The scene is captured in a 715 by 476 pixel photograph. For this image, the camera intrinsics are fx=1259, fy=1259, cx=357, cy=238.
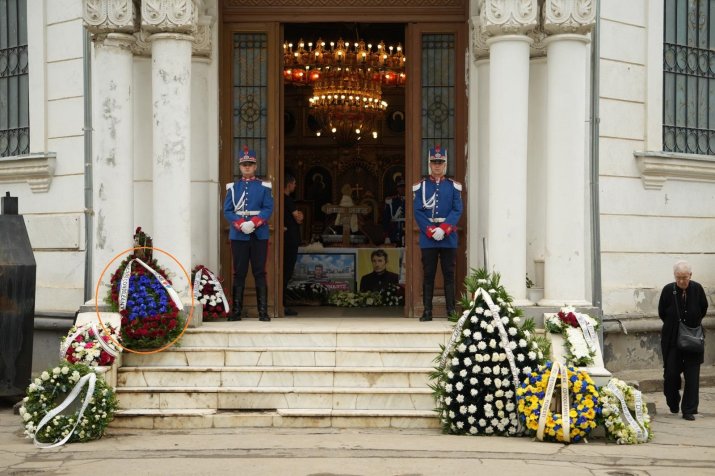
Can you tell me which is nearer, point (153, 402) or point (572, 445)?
point (572, 445)

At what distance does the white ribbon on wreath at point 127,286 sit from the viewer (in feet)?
43.2

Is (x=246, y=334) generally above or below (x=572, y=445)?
above

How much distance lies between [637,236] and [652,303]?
88 cm

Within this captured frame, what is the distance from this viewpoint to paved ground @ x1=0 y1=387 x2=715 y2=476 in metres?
10.0

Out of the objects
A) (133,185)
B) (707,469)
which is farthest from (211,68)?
(707,469)

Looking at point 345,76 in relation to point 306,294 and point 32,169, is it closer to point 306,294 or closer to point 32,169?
point 306,294

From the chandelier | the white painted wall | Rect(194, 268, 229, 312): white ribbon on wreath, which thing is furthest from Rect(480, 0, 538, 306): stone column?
the chandelier

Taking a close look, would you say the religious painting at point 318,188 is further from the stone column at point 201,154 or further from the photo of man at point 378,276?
the stone column at point 201,154

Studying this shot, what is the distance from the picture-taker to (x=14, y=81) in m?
16.9

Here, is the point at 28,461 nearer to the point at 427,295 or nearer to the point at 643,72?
the point at 427,295

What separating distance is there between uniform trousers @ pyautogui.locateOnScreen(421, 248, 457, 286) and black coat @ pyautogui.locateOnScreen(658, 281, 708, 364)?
8.18 ft

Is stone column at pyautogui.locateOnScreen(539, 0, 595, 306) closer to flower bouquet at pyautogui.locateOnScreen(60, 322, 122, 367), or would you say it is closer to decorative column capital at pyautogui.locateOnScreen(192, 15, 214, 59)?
decorative column capital at pyautogui.locateOnScreen(192, 15, 214, 59)

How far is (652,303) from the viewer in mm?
15961

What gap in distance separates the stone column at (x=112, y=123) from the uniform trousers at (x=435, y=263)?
11.3 feet
